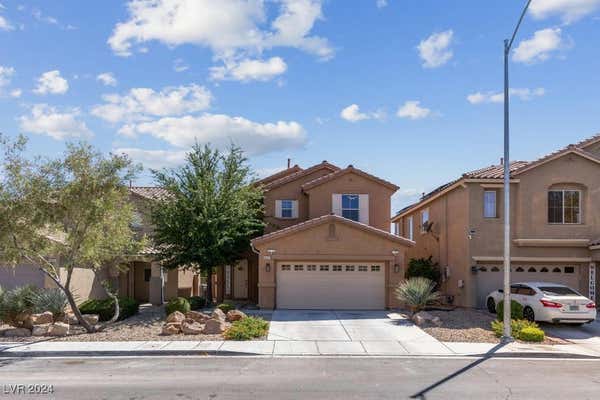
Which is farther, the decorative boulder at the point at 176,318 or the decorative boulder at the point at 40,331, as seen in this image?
the decorative boulder at the point at 176,318

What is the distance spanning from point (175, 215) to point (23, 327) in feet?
24.6

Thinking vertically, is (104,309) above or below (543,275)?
below

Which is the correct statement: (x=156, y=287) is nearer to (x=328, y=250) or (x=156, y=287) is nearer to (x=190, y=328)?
(x=328, y=250)

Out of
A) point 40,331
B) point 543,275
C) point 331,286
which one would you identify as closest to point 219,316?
point 40,331

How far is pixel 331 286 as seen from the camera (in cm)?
2366

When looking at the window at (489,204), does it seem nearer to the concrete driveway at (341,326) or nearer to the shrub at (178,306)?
the concrete driveway at (341,326)

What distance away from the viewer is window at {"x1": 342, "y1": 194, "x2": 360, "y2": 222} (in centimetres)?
2733

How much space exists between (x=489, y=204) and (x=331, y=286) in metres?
7.56

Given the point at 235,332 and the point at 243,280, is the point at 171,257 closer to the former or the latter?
the point at 243,280

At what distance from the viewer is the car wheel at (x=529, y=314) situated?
766 inches

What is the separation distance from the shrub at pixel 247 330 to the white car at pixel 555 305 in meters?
9.11

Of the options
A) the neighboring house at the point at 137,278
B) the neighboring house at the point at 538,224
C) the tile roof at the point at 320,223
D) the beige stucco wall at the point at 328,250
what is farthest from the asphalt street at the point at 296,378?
the neighboring house at the point at 538,224

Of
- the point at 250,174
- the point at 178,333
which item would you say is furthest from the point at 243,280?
the point at 178,333

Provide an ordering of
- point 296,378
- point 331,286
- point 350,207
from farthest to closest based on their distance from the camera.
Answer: point 350,207, point 331,286, point 296,378
